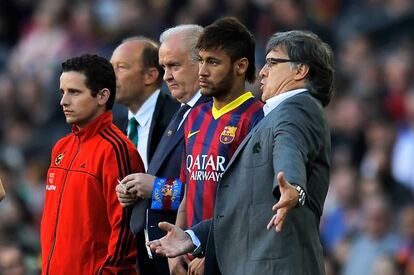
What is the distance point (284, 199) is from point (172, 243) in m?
0.87

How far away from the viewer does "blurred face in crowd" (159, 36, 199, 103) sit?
6.97 metres

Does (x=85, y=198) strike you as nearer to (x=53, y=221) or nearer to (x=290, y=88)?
(x=53, y=221)

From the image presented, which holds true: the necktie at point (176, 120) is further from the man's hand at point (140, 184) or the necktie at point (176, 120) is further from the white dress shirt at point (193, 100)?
the man's hand at point (140, 184)

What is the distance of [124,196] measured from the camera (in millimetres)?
6617

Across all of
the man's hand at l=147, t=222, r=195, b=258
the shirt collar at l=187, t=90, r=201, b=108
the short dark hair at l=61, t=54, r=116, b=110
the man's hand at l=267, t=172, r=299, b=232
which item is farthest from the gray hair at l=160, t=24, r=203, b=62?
the man's hand at l=267, t=172, r=299, b=232

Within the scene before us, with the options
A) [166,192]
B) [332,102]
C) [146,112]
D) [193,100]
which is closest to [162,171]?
[166,192]

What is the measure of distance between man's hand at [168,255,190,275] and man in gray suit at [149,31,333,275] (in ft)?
0.98

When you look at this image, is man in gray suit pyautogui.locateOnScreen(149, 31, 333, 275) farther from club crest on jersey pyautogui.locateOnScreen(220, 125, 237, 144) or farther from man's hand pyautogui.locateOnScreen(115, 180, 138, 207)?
man's hand pyautogui.locateOnScreen(115, 180, 138, 207)

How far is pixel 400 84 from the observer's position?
39.2 ft

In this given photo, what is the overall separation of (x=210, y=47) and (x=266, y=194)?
90 centimetres

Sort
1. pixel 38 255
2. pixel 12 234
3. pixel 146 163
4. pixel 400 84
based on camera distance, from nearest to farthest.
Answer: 1. pixel 146 163
2. pixel 38 255
3. pixel 12 234
4. pixel 400 84

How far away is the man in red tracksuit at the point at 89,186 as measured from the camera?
6637 millimetres

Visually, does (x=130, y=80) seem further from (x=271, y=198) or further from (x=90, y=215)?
(x=271, y=198)

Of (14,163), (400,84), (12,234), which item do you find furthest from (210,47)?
(14,163)
